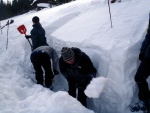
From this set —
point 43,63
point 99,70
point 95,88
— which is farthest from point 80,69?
point 43,63

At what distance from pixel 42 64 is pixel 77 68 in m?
1.33

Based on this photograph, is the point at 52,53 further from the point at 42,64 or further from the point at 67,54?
the point at 67,54

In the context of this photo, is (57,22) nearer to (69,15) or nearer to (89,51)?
(69,15)

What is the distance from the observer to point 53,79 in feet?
22.6

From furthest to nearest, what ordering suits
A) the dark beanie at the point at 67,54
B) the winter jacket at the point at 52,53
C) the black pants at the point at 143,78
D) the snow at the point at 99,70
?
1. the winter jacket at the point at 52,53
2. the dark beanie at the point at 67,54
3. the snow at the point at 99,70
4. the black pants at the point at 143,78

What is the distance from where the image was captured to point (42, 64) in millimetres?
6352

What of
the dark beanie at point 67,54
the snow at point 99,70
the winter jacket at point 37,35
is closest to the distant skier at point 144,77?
the snow at point 99,70

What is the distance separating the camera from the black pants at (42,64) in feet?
20.6

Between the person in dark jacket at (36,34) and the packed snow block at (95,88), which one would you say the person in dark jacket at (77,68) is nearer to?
the packed snow block at (95,88)

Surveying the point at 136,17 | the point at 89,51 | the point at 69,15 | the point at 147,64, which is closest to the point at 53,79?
the point at 89,51

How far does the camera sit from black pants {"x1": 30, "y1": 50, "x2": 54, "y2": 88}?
6.28 m

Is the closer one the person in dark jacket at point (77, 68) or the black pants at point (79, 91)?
the person in dark jacket at point (77, 68)

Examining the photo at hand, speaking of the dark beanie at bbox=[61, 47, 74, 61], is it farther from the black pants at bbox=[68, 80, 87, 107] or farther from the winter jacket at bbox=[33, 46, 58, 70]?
the winter jacket at bbox=[33, 46, 58, 70]

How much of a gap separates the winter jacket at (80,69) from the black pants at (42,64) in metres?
0.97
